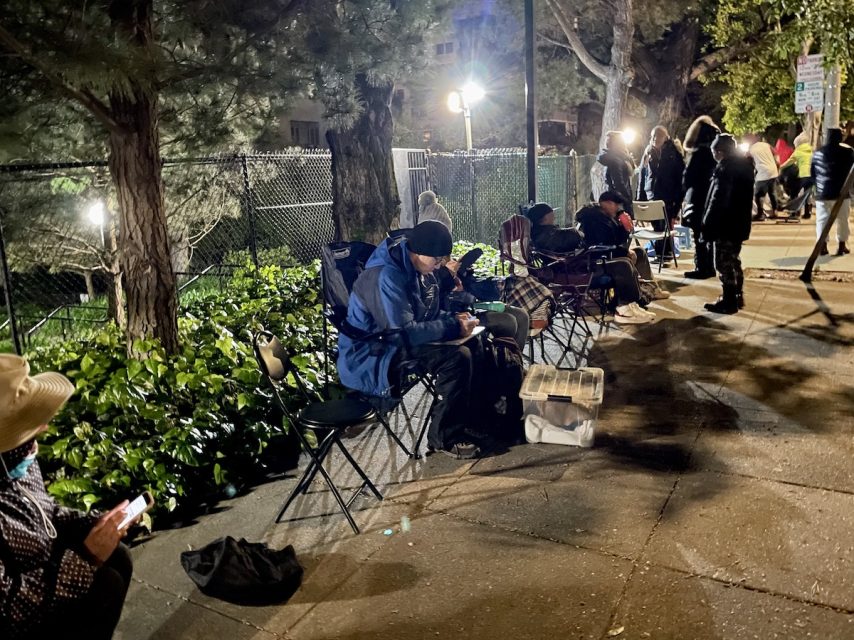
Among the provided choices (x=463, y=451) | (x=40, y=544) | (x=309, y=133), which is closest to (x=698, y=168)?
(x=463, y=451)

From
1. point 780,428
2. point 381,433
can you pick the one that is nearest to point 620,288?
point 780,428

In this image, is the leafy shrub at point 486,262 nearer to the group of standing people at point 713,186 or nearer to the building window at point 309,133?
the group of standing people at point 713,186

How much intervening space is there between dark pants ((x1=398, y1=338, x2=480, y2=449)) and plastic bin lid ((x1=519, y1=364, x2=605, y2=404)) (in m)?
0.38

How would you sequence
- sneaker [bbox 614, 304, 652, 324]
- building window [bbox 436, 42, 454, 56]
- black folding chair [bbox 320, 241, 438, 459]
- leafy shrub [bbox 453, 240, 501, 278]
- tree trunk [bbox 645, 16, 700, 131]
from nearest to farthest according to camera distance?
black folding chair [bbox 320, 241, 438, 459] → sneaker [bbox 614, 304, 652, 324] → leafy shrub [bbox 453, 240, 501, 278] → tree trunk [bbox 645, 16, 700, 131] → building window [bbox 436, 42, 454, 56]

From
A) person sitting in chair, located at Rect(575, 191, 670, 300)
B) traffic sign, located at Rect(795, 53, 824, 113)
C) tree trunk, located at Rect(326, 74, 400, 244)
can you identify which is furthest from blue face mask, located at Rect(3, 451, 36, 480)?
traffic sign, located at Rect(795, 53, 824, 113)

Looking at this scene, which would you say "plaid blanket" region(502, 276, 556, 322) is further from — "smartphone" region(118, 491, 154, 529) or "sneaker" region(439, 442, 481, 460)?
"smartphone" region(118, 491, 154, 529)

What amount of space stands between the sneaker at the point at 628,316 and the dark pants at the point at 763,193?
907cm

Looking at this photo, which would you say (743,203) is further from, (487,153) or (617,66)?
(617,66)

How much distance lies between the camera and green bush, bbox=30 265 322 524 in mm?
3938

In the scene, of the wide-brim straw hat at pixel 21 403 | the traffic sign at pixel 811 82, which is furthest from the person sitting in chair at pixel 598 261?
the traffic sign at pixel 811 82

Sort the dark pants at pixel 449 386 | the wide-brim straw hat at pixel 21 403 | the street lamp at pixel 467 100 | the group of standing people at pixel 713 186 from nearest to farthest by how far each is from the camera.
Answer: the wide-brim straw hat at pixel 21 403, the dark pants at pixel 449 386, the group of standing people at pixel 713 186, the street lamp at pixel 467 100

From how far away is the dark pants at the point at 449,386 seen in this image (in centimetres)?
455

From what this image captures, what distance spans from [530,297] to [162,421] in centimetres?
317

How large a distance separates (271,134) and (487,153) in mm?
5577
